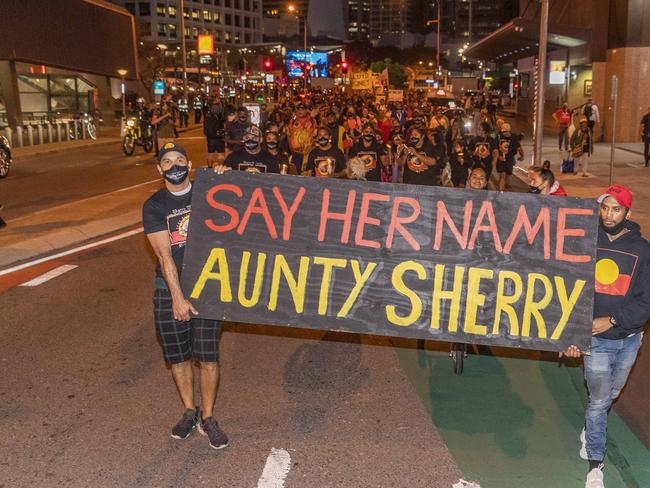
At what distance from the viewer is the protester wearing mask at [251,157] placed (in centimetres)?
893

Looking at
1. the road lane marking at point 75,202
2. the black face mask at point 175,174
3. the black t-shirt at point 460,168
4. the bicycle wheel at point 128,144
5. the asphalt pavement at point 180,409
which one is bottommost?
the asphalt pavement at point 180,409

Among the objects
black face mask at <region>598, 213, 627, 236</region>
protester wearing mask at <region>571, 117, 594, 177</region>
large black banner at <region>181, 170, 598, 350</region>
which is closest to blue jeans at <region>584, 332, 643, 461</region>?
large black banner at <region>181, 170, 598, 350</region>

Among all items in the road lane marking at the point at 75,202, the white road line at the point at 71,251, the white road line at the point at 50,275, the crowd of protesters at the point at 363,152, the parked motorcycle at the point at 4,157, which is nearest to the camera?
the crowd of protesters at the point at 363,152

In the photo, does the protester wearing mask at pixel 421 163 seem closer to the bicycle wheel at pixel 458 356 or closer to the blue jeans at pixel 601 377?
the bicycle wheel at pixel 458 356

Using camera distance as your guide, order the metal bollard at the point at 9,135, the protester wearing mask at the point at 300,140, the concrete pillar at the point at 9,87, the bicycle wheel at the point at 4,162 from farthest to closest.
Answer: the concrete pillar at the point at 9,87
the metal bollard at the point at 9,135
the bicycle wheel at the point at 4,162
the protester wearing mask at the point at 300,140

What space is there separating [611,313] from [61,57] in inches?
1516

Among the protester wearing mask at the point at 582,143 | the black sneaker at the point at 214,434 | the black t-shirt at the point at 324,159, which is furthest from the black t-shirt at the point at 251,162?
the protester wearing mask at the point at 582,143

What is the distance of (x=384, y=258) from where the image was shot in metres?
5.04

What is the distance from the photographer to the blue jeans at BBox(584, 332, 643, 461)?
4.54 m

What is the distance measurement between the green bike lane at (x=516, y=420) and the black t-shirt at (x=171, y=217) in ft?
7.33

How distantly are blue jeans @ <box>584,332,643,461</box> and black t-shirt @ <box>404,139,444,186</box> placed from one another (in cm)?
587

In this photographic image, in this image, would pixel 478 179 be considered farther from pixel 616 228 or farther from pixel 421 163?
pixel 616 228

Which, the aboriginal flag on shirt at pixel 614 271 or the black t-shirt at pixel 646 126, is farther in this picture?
the black t-shirt at pixel 646 126

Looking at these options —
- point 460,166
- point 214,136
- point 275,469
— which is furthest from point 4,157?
point 275,469
